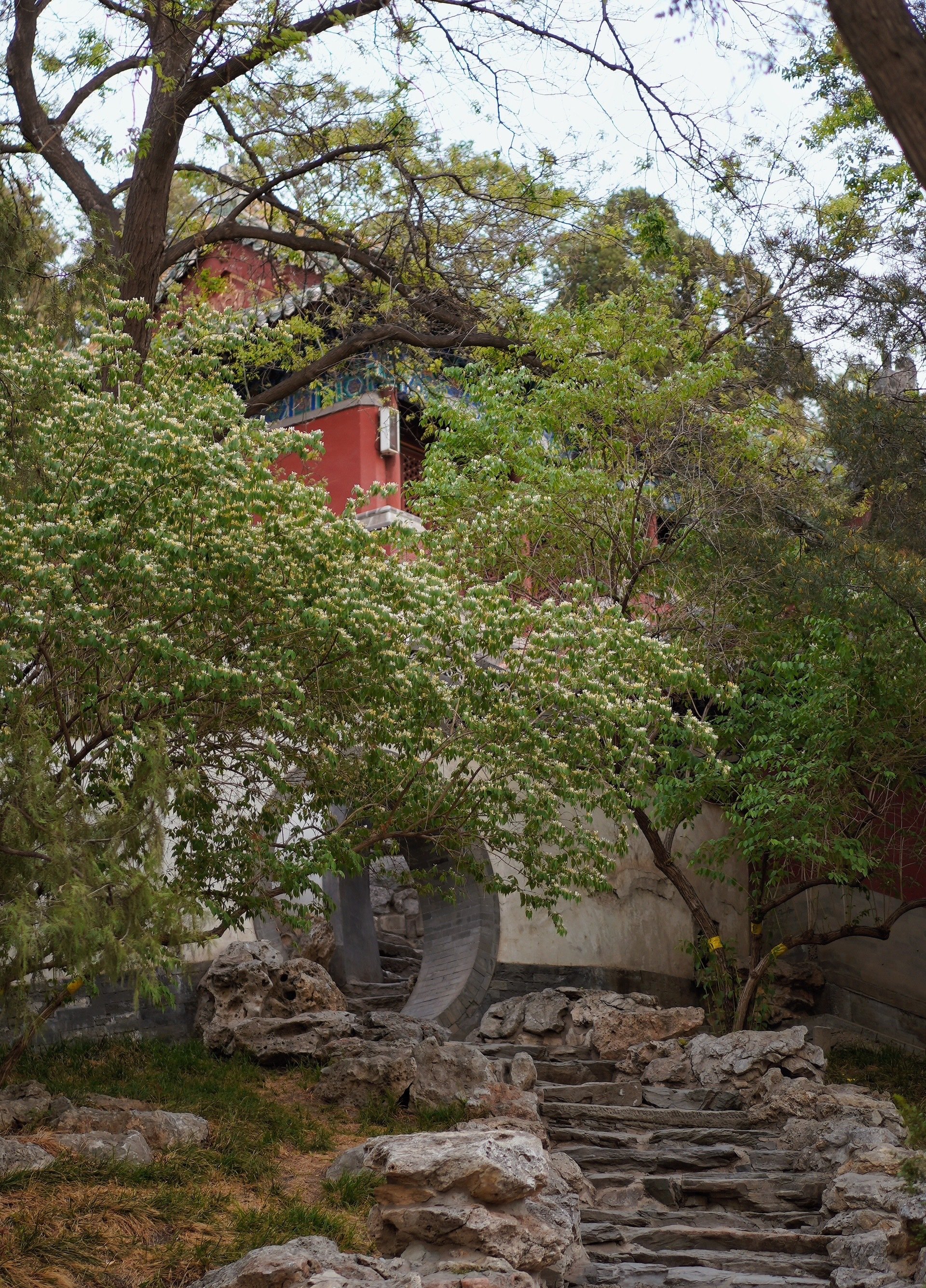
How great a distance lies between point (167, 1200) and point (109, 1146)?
575 mm

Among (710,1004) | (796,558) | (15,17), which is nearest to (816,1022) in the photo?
(710,1004)

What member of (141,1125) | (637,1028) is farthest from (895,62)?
(637,1028)

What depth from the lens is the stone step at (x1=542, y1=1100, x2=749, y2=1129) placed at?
1030 centimetres

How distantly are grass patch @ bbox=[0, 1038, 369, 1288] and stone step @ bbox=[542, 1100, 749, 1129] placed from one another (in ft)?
6.99

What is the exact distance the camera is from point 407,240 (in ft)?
45.2

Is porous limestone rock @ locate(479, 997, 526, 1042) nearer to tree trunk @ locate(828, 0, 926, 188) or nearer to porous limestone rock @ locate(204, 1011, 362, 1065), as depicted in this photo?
porous limestone rock @ locate(204, 1011, 362, 1065)

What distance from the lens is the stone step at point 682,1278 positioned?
277 inches

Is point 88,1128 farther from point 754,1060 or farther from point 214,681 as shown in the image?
point 754,1060

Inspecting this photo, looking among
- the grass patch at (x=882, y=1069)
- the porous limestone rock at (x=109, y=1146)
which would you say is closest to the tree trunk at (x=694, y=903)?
the grass patch at (x=882, y=1069)

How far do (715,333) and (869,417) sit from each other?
8.21 ft

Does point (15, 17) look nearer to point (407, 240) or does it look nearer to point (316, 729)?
point (407, 240)

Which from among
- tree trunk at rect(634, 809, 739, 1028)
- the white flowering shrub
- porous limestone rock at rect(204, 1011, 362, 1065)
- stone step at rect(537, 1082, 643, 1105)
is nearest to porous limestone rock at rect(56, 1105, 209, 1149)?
the white flowering shrub

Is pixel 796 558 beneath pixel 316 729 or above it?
above

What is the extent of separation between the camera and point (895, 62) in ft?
12.3
